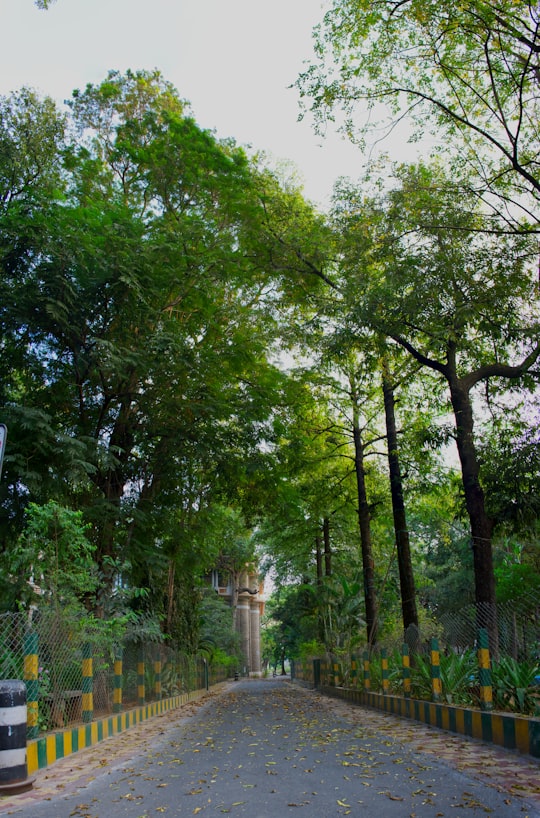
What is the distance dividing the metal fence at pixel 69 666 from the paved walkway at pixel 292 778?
2.55ft

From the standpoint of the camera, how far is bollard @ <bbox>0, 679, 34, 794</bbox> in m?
6.07

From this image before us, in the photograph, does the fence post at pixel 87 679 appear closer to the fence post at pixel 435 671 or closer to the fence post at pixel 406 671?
the fence post at pixel 435 671

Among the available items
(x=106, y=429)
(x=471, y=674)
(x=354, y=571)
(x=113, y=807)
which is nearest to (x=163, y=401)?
(x=106, y=429)

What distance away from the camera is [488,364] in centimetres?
1297

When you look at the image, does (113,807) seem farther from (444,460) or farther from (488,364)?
(444,460)

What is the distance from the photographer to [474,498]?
465 inches

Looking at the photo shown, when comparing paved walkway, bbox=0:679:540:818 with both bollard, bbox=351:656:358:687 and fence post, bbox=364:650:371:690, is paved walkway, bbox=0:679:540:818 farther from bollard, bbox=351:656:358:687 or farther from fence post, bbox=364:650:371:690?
bollard, bbox=351:656:358:687

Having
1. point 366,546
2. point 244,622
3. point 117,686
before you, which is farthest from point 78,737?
point 244,622

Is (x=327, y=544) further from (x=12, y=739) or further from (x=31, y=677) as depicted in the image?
(x=12, y=739)

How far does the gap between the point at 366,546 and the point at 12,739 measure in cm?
1617

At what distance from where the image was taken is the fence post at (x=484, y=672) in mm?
8695

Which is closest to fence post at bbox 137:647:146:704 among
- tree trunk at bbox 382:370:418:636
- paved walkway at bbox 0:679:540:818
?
paved walkway at bbox 0:679:540:818

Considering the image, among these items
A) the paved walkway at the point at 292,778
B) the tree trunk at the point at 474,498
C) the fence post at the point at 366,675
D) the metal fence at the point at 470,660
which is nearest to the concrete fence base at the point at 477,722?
the paved walkway at the point at 292,778

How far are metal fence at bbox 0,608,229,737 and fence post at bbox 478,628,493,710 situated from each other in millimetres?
5488
